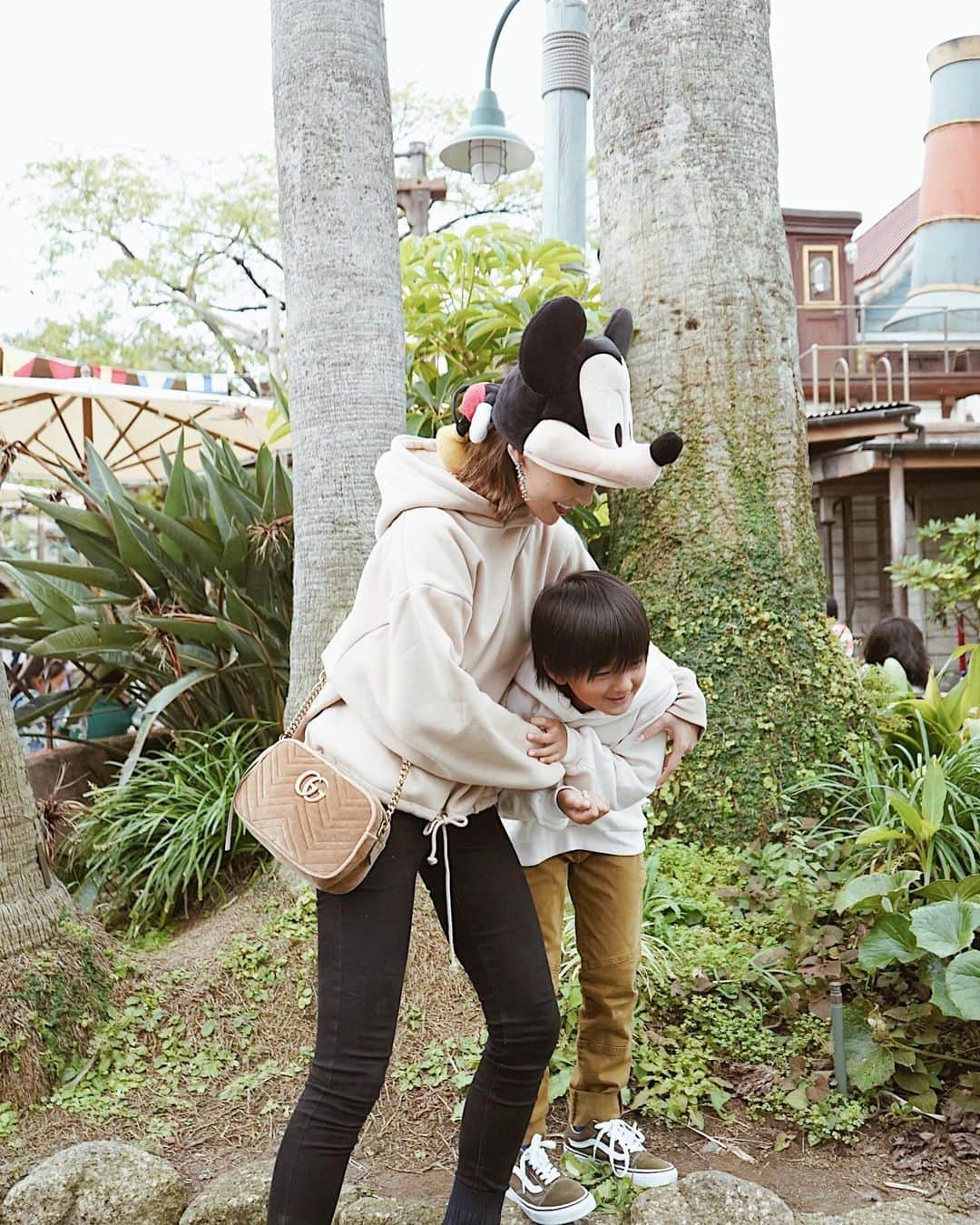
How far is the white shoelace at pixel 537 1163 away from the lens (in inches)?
93.9

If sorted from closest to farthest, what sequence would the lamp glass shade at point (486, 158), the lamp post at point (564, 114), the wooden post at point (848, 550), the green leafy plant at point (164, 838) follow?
1. the green leafy plant at point (164, 838)
2. the lamp post at point (564, 114)
3. the lamp glass shade at point (486, 158)
4. the wooden post at point (848, 550)

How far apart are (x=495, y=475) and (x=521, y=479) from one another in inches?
1.9

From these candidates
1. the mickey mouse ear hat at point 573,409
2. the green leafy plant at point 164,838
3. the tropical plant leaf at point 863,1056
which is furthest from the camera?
the green leafy plant at point 164,838

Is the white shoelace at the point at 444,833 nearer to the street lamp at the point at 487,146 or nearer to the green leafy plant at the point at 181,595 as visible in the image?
the green leafy plant at the point at 181,595

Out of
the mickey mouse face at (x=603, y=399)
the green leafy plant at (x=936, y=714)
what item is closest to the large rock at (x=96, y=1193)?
the mickey mouse face at (x=603, y=399)

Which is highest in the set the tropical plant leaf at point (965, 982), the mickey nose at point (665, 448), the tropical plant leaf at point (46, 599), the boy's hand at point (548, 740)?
the mickey nose at point (665, 448)

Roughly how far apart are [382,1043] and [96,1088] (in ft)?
4.62

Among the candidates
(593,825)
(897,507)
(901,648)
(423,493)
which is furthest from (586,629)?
(897,507)

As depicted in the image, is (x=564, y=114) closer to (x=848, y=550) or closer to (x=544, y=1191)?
(x=544, y=1191)

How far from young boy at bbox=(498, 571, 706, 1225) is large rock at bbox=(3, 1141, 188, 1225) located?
79 cm

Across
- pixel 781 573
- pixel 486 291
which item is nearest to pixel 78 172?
pixel 486 291

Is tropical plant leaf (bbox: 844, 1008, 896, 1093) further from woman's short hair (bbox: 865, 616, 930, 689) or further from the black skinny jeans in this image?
woman's short hair (bbox: 865, 616, 930, 689)

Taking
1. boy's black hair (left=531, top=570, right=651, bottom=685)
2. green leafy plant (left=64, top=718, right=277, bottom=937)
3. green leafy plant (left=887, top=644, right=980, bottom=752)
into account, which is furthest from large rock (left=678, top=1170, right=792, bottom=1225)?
green leafy plant (left=64, top=718, right=277, bottom=937)

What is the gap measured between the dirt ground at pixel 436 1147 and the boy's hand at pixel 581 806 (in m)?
1.02
